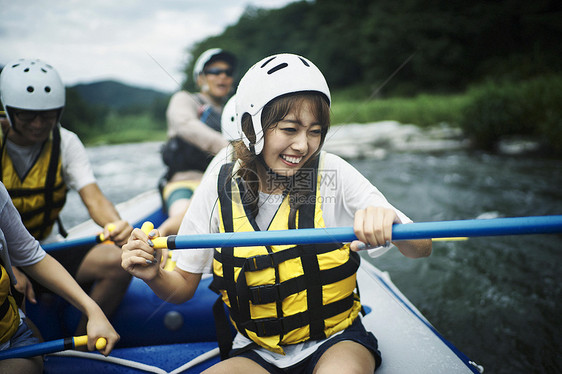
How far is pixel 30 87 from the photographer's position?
1.63 m

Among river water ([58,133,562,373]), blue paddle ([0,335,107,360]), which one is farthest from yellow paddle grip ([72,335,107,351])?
river water ([58,133,562,373])

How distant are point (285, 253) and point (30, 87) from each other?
4.74 ft

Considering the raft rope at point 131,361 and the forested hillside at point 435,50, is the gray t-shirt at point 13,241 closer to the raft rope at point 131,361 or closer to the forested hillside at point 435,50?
the raft rope at point 131,361

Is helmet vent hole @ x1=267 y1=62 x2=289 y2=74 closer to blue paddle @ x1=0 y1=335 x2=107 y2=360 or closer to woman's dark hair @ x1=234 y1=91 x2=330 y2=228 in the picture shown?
woman's dark hair @ x1=234 y1=91 x2=330 y2=228

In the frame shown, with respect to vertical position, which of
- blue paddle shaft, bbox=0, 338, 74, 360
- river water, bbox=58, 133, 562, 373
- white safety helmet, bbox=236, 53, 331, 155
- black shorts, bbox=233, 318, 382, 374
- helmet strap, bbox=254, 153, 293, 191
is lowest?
river water, bbox=58, 133, 562, 373

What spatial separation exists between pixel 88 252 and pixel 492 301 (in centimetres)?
317

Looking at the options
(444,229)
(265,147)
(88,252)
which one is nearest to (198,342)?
(88,252)

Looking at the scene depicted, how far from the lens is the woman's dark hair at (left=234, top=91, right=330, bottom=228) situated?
3.65 ft

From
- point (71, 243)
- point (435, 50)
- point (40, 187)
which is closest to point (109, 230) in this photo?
point (71, 243)

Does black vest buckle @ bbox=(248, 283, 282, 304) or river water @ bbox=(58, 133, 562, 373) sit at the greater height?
black vest buckle @ bbox=(248, 283, 282, 304)

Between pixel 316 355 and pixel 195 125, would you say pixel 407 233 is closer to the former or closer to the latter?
pixel 316 355

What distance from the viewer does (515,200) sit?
19.2 ft

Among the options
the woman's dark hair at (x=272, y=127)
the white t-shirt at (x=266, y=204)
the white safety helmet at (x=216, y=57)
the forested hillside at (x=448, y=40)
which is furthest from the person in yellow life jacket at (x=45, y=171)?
the forested hillside at (x=448, y=40)

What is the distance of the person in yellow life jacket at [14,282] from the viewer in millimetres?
1130
